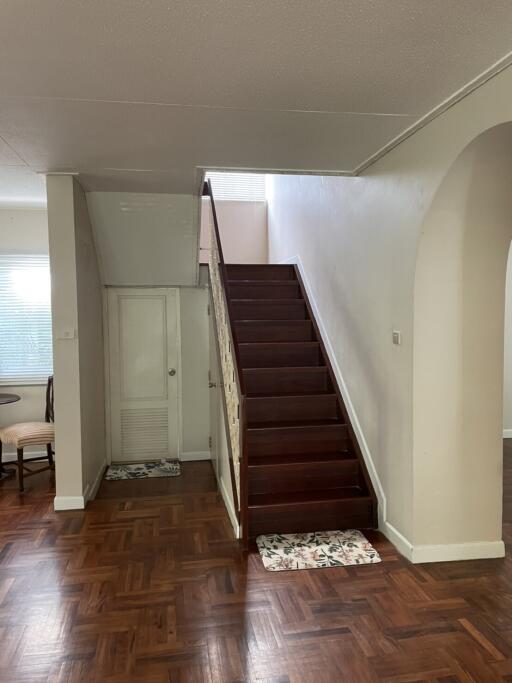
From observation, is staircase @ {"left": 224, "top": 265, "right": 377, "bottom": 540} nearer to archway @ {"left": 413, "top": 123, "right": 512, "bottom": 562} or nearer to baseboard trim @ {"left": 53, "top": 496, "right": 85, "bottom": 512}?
archway @ {"left": 413, "top": 123, "right": 512, "bottom": 562}

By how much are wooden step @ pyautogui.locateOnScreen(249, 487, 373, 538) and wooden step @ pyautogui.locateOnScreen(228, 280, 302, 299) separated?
2372 millimetres

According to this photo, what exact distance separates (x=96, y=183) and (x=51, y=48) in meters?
2.02

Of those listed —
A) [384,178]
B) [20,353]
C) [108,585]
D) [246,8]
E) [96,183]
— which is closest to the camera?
[246,8]

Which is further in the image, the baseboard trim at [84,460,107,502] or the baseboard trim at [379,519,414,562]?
the baseboard trim at [84,460,107,502]

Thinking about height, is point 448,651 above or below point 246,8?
below

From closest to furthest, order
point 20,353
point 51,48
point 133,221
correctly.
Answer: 1. point 51,48
2. point 133,221
3. point 20,353

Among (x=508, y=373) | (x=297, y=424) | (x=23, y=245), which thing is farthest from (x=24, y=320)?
(x=508, y=373)

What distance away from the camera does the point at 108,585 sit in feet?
8.98

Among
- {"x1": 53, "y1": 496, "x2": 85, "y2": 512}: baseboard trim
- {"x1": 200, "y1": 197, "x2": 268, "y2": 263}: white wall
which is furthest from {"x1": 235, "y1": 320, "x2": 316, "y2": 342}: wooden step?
{"x1": 200, "y1": 197, "x2": 268, "y2": 263}: white wall

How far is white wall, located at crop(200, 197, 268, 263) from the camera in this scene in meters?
Result: 6.68

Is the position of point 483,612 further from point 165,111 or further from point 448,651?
point 165,111

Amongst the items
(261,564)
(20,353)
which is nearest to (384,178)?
(261,564)

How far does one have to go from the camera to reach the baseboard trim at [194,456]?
18.1ft

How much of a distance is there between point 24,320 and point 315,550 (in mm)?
3895
